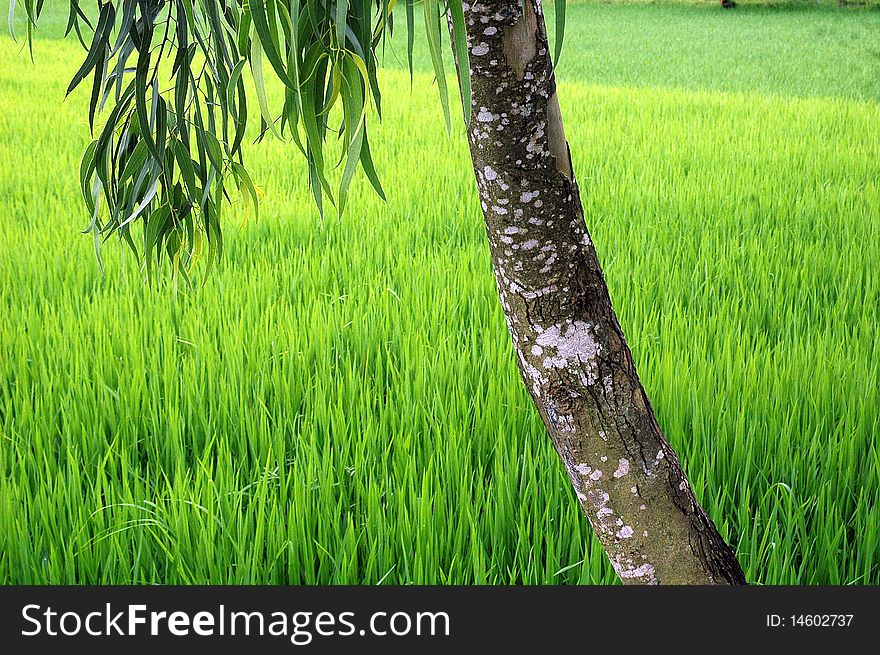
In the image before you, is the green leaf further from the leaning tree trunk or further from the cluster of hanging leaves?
the leaning tree trunk

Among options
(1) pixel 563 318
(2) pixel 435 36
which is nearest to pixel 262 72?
(2) pixel 435 36

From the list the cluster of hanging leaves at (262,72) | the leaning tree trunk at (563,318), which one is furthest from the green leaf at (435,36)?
the leaning tree trunk at (563,318)

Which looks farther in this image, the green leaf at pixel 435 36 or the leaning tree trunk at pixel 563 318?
the leaning tree trunk at pixel 563 318

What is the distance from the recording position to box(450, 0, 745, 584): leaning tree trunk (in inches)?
22.3

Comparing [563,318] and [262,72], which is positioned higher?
[262,72]

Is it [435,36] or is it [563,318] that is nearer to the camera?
[435,36]

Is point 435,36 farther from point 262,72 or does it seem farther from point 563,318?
point 563,318

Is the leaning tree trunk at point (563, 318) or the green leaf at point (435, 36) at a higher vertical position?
the green leaf at point (435, 36)

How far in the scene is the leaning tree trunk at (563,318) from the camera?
0.57m

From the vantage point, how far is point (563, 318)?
61cm

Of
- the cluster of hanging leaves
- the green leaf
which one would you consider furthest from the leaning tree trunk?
the green leaf

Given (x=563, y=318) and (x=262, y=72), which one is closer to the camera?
(x=262, y=72)

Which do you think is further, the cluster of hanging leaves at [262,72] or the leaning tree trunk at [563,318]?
the leaning tree trunk at [563,318]

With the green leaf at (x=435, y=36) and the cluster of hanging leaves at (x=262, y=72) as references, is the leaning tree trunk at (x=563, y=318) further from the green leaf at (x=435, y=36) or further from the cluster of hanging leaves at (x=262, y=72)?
the green leaf at (x=435, y=36)
